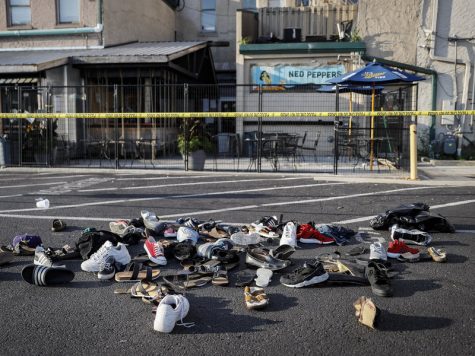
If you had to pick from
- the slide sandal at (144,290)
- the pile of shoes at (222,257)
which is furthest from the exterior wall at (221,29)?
the slide sandal at (144,290)

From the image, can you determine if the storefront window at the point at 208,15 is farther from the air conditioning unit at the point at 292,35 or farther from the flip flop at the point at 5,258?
the flip flop at the point at 5,258

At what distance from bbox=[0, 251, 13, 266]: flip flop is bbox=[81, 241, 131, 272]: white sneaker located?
851 mm

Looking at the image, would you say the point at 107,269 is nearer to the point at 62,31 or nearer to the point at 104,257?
the point at 104,257

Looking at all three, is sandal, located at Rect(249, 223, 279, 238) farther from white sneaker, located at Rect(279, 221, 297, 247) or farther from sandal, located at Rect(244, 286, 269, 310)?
sandal, located at Rect(244, 286, 269, 310)

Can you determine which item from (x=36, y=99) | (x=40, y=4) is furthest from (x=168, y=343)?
(x=40, y=4)

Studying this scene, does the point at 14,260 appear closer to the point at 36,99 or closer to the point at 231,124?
the point at 36,99

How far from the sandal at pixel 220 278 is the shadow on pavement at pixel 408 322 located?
1412 mm

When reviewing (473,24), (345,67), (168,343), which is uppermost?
(473,24)

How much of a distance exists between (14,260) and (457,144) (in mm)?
14579

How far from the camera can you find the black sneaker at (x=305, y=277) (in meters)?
4.35

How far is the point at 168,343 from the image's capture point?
331 centimetres

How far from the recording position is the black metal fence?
43.8ft

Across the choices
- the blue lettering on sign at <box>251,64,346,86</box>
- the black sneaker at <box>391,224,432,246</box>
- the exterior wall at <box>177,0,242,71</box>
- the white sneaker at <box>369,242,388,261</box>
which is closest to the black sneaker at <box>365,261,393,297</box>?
the white sneaker at <box>369,242,388,261</box>

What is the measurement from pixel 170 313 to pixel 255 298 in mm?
795
